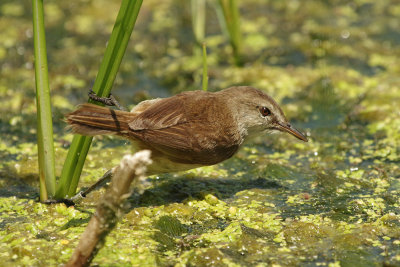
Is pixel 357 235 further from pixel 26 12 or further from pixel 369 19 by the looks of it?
pixel 26 12

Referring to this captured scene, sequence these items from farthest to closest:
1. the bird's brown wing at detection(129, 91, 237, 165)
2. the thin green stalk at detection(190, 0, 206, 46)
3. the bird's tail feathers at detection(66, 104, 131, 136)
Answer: the thin green stalk at detection(190, 0, 206, 46), the bird's brown wing at detection(129, 91, 237, 165), the bird's tail feathers at detection(66, 104, 131, 136)

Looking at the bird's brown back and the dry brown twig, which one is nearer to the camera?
the dry brown twig

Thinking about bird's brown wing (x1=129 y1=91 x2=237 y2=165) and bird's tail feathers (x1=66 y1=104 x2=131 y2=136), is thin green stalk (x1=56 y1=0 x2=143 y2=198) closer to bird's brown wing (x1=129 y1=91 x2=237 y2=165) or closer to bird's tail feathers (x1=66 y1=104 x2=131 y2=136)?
bird's tail feathers (x1=66 y1=104 x2=131 y2=136)

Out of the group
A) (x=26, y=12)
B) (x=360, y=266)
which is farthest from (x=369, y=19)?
(x=360, y=266)

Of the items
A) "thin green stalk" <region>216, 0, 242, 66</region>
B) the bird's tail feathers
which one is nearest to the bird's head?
the bird's tail feathers

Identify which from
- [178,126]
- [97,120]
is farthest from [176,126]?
[97,120]

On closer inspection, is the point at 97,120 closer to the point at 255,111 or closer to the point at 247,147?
the point at 255,111
